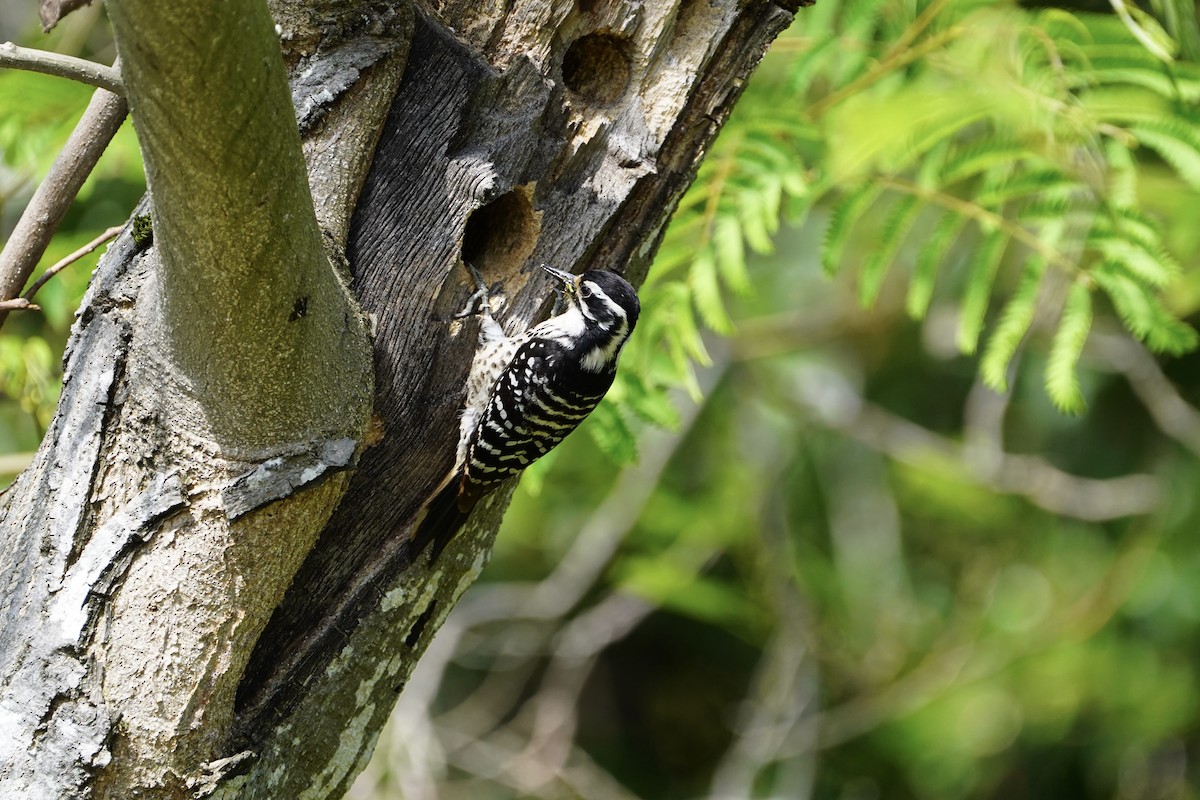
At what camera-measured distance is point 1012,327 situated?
14.5ft

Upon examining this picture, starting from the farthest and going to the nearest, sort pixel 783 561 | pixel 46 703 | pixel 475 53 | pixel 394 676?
pixel 783 561 < pixel 475 53 < pixel 394 676 < pixel 46 703

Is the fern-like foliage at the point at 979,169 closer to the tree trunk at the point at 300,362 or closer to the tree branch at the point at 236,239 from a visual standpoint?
the tree trunk at the point at 300,362

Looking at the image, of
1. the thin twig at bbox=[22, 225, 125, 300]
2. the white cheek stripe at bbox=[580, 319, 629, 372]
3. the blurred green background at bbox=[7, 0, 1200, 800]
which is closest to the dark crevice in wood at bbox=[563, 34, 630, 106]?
the white cheek stripe at bbox=[580, 319, 629, 372]

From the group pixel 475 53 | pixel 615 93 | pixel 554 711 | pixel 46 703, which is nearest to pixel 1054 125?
pixel 615 93

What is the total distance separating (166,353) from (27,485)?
52 cm

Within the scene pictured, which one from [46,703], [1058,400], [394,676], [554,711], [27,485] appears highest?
[27,485]

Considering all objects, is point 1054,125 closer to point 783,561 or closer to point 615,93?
point 615,93

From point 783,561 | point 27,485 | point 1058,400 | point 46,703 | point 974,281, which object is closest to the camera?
point 46,703

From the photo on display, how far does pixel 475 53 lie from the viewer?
334cm

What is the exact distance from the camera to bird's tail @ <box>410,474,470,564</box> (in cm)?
303

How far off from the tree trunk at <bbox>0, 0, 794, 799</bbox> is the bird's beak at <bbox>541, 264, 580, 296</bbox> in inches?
1.6

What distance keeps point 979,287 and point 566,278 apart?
6.37 feet

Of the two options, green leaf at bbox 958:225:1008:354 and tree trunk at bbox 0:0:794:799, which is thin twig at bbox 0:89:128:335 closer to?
tree trunk at bbox 0:0:794:799

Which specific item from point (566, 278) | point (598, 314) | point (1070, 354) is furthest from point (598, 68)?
point (1070, 354)
